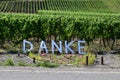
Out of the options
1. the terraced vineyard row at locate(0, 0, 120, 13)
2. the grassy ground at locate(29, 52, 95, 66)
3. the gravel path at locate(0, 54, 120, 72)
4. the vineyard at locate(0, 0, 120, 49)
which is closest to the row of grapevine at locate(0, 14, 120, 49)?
the vineyard at locate(0, 0, 120, 49)

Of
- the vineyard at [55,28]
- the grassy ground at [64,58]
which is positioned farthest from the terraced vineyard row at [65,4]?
the grassy ground at [64,58]

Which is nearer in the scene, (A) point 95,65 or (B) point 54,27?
(A) point 95,65

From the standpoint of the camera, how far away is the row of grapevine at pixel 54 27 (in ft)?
51.9

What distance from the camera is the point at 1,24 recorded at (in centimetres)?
1570

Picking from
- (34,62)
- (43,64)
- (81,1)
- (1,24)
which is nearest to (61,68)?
(43,64)

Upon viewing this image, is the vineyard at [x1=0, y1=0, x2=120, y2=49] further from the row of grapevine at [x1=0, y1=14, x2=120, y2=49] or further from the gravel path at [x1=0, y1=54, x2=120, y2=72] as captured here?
the gravel path at [x1=0, y1=54, x2=120, y2=72]

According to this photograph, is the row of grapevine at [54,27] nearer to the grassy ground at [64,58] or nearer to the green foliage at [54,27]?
the green foliage at [54,27]

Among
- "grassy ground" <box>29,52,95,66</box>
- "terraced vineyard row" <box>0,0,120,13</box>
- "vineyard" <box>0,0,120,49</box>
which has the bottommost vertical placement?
"terraced vineyard row" <box>0,0,120,13</box>

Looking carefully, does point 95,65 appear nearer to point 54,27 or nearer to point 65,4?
point 54,27

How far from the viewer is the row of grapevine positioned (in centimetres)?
1580

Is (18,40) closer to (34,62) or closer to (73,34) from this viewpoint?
Answer: (73,34)

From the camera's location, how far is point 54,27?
52.4ft

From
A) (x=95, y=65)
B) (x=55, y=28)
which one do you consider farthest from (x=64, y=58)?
(x=55, y=28)

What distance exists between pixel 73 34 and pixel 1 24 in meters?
3.28
